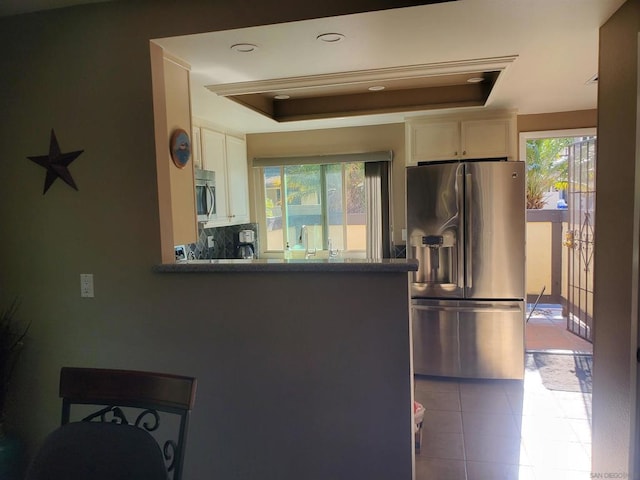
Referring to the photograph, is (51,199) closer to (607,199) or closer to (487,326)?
(607,199)

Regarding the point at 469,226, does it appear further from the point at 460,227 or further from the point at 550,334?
the point at 550,334

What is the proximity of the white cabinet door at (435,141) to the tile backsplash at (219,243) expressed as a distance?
2.05 m

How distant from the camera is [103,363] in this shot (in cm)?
216

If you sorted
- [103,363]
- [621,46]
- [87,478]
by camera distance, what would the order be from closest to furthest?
1. [87,478]
2. [621,46]
3. [103,363]

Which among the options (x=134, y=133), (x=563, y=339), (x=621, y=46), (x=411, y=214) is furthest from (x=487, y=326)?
(x=134, y=133)

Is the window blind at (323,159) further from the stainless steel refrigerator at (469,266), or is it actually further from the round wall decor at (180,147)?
the round wall decor at (180,147)

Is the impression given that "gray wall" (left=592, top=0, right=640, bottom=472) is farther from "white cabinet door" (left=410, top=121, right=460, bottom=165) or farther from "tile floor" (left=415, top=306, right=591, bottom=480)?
"white cabinet door" (left=410, top=121, right=460, bottom=165)

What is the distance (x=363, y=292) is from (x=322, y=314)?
0.21m

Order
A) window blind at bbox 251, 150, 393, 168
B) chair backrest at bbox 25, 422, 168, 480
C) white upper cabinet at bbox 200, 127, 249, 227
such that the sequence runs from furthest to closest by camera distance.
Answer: window blind at bbox 251, 150, 393, 168, white upper cabinet at bbox 200, 127, 249, 227, chair backrest at bbox 25, 422, 168, 480

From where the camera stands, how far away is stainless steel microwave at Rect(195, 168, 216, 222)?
3465mm

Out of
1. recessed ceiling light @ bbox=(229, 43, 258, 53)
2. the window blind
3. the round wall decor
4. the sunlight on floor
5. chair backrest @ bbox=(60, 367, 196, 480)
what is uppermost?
recessed ceiling light @ bbox=(229, 43, 258, 53)

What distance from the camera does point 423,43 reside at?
2.23 metres

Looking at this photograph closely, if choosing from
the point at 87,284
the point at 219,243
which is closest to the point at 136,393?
the point at 87,284

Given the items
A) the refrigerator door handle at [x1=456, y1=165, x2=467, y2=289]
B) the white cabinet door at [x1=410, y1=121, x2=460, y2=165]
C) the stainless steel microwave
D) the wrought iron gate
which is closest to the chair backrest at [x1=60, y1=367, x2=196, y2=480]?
the stainless steel microwave
